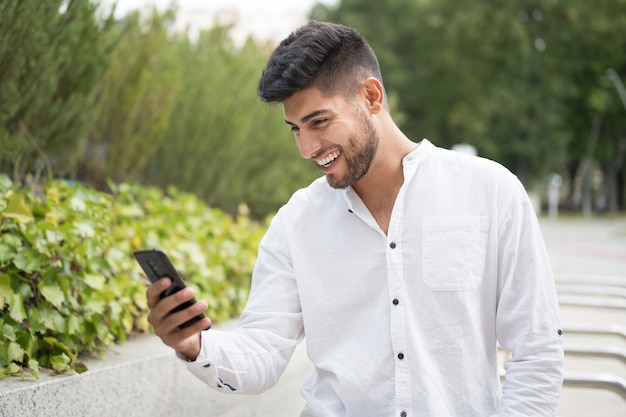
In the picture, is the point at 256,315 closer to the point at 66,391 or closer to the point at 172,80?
the point at 66,391

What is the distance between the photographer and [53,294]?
115 inches

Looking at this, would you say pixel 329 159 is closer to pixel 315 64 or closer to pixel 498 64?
pixel 315 64

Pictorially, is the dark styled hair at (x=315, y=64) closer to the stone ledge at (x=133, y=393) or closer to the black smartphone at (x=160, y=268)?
the black smartphone at (x=160, y=268)

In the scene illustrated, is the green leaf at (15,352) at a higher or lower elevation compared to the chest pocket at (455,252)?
lower

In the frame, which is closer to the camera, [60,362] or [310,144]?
[310,144]

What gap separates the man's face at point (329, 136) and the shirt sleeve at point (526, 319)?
0.49 metres

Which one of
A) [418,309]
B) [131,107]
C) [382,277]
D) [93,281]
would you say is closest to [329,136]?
[382,277]

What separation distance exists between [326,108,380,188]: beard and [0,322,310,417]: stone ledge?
120 cm

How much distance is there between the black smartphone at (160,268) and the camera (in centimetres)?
187

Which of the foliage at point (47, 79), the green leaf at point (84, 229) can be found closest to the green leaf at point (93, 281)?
the green leaf at point (84, 229)

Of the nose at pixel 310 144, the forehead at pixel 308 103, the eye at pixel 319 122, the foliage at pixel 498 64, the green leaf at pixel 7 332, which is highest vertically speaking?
the foliage at pixel 498 64

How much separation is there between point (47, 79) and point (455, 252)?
3023 millimetres

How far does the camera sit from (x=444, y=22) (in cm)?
3962

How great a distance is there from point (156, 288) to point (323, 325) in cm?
63
